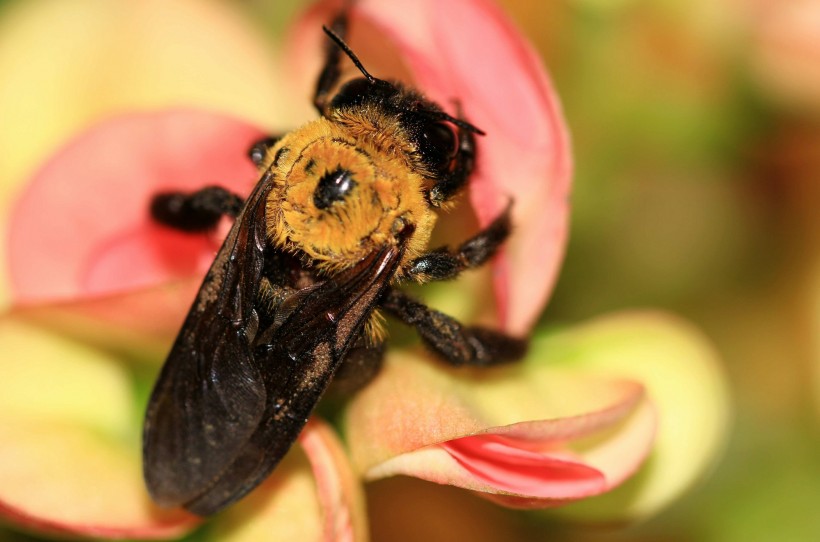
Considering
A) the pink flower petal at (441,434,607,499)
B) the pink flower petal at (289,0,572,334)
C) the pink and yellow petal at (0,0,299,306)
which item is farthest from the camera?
the pink and yellow petal at (0,0,299,306)

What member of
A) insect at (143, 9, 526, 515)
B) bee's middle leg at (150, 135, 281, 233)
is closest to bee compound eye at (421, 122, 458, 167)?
insect at (143, 9, 526, 515)

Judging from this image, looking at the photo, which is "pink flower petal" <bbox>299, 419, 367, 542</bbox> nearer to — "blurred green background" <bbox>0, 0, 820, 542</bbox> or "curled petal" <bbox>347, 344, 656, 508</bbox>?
"curled petal" <bbox>347, 344, 656, 508</bbox>

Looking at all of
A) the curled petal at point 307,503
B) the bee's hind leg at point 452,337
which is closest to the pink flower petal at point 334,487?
the curled petal at point 307,503

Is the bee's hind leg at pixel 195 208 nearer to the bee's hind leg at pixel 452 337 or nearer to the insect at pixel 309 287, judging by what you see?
the insect at pixel 309 287

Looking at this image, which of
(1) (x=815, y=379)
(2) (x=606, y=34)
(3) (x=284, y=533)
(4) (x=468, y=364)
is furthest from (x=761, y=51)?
(3) (x=284, y=533)

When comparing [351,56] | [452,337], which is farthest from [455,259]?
[351,56]

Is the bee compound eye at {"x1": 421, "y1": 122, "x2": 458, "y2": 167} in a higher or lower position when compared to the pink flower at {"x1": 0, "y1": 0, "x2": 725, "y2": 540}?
higher
